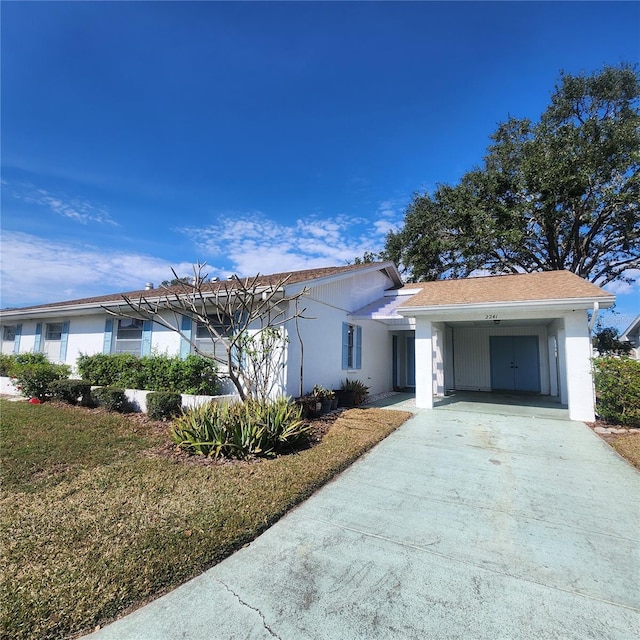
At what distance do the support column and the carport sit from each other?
2 cm

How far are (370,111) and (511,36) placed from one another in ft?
14.6

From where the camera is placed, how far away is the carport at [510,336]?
358 inches

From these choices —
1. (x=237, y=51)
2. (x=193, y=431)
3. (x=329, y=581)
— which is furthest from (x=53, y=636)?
(x=237, y=51)

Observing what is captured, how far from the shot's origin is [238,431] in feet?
19.7

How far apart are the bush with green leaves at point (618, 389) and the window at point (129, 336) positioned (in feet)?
45.4

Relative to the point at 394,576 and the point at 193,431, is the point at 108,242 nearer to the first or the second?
the point at 193,431

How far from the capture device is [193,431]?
20.2ft

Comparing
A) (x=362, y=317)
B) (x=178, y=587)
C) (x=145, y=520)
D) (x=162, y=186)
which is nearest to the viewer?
(x=178, y=587)

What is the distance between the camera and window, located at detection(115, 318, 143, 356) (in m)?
12.2

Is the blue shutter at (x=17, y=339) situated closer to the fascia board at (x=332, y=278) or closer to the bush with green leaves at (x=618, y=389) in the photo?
the fascia board at (x=332, y=278)

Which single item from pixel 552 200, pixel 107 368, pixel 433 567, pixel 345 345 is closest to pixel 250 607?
pixel 433 567

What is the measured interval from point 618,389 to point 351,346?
764cm

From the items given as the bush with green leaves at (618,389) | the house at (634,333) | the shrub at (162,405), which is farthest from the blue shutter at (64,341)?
the house at (634,333)

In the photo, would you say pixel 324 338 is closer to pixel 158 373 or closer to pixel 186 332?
pixel 186 332
